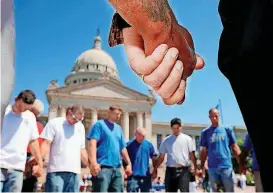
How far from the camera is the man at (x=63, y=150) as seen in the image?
14.1 feet

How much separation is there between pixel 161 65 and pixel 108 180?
4046 millimetres

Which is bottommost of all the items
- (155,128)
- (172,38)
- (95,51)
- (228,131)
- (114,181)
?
(114,181)

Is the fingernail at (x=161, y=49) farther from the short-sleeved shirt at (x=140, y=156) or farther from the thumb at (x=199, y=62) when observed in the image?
the short-sleeved shirt at (x=140, y=156)

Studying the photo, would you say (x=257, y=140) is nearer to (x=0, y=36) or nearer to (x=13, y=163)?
(x=0, y=36)

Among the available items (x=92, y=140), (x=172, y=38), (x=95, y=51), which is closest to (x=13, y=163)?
(x=92, y=140)

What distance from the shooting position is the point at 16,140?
373 cm

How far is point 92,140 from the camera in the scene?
15.6 feet

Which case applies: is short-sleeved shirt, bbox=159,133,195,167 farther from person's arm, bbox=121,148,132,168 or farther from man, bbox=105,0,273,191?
man, bbox=105,0,273,191

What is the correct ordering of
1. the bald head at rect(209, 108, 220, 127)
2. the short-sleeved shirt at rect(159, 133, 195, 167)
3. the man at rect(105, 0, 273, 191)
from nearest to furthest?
the man at rect(105, 0, 273, 191) < the bald head at rect(209, 108, 220, 127) < the short-sleeved shirt at rect(159, 133, 195, 167)

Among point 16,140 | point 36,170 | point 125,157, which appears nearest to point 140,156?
point 125,157

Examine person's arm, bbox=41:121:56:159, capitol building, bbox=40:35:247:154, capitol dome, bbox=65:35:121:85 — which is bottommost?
person's arm, bbox=41:121:56:159

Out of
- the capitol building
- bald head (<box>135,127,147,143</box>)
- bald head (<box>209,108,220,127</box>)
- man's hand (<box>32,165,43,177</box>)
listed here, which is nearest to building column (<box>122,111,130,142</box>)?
the capitol building

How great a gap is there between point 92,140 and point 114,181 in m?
0.66

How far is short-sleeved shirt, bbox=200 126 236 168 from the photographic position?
5.09m
